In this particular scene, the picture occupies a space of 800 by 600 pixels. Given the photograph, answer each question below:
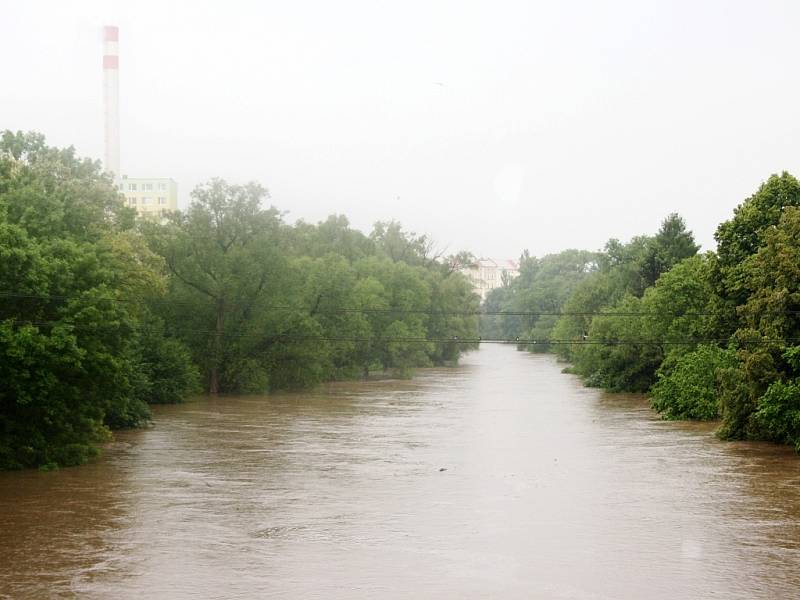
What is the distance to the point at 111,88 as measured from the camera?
420 ft

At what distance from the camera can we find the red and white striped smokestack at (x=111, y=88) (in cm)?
12712

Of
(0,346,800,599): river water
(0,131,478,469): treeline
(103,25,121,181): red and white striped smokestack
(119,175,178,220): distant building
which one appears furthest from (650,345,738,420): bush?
(119,175,178,220): distant building

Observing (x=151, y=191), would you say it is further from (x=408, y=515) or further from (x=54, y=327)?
(x=408, y=515)

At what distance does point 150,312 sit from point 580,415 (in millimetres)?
26436

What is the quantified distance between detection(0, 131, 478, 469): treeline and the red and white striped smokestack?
116 ft

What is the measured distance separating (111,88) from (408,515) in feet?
362

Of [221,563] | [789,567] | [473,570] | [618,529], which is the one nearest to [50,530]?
[221,563]

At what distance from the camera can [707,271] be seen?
154 feet

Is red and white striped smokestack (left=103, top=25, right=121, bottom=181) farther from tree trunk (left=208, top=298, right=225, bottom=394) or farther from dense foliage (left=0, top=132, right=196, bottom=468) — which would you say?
dense foliage (left=0, top=132, right=196, bottom=468)

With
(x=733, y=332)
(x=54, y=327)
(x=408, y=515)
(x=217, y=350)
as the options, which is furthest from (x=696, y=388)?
(x=54, y=327)

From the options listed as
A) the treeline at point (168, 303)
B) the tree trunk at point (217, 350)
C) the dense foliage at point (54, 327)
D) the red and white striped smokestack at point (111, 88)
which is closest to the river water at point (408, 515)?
the dense foliage at point (54, 327)

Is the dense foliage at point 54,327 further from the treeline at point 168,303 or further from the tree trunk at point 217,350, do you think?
the tree trunk at point 217,350

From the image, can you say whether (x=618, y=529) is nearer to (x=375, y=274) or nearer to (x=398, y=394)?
(x=398, y=394)

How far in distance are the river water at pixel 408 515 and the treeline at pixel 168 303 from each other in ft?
9.75
